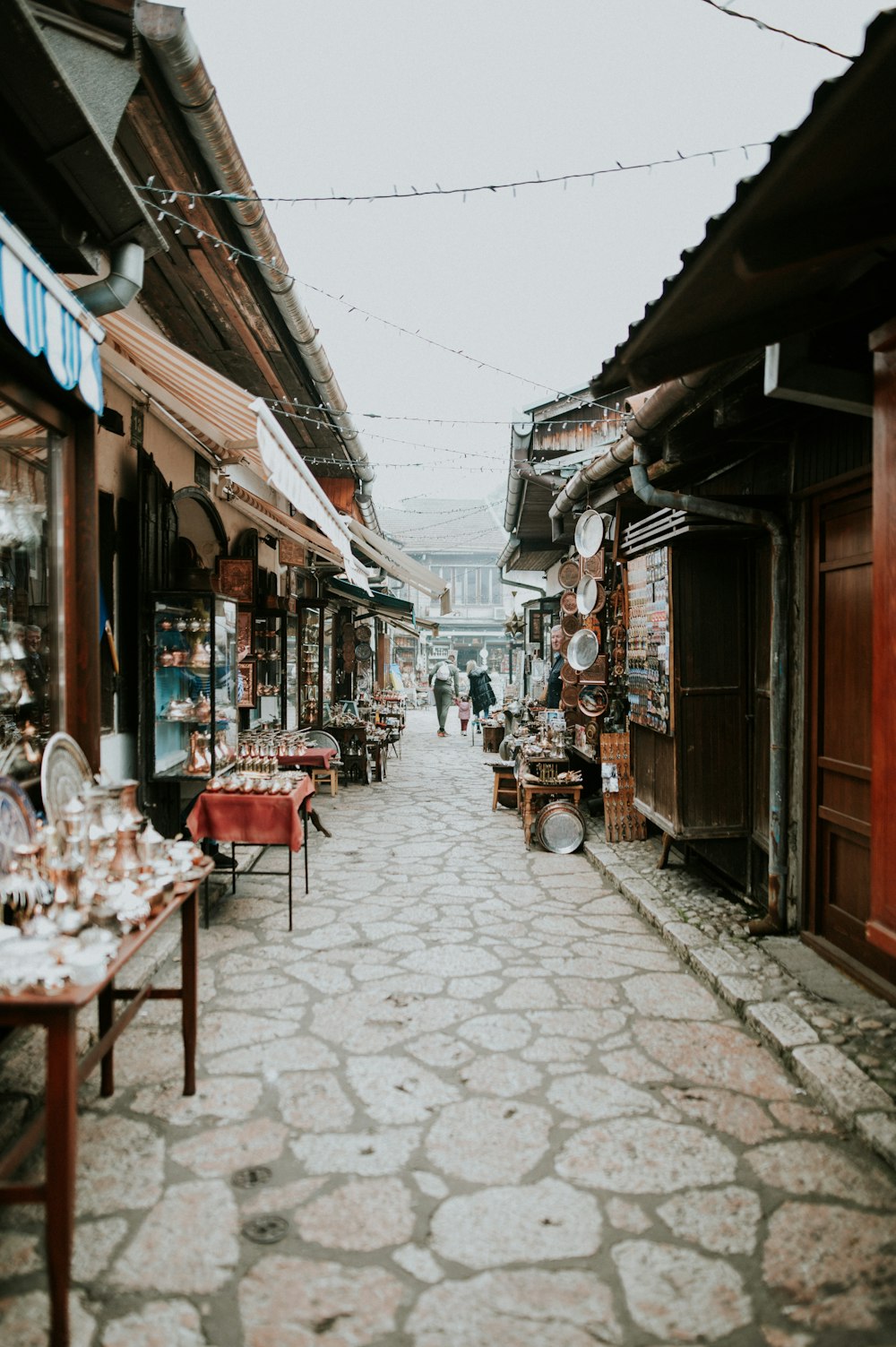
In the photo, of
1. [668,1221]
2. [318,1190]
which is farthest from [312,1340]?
[668,1221]

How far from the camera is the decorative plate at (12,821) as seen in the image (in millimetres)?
3303

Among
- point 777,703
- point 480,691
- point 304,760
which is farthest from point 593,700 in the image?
point 480,691

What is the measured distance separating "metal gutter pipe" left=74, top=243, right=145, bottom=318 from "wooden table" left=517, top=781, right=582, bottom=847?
23.3 feet

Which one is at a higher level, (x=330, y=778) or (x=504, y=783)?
(x=504, y=783)

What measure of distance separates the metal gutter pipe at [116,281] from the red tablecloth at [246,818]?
380 cm

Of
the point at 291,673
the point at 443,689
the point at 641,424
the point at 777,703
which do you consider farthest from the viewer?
the point at 443,689

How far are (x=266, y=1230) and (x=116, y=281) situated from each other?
4839 mm

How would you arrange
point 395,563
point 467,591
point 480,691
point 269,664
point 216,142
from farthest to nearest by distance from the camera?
point 467,591 < point 480,691 < point 395,563 < point 269,664 < point 216,142

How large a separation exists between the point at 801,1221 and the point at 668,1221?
1.75ft

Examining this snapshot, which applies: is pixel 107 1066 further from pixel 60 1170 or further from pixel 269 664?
pixel 269 664

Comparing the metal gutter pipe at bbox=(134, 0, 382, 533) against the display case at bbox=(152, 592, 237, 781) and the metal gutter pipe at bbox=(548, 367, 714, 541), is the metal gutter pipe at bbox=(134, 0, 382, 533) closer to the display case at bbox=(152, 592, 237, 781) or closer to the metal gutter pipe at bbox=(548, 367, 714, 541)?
the display case at bbox=(152, 592, 237, 781)

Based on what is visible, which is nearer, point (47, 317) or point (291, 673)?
point (47, 317)

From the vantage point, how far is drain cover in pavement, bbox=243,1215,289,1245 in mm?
3020

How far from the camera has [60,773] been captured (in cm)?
397
